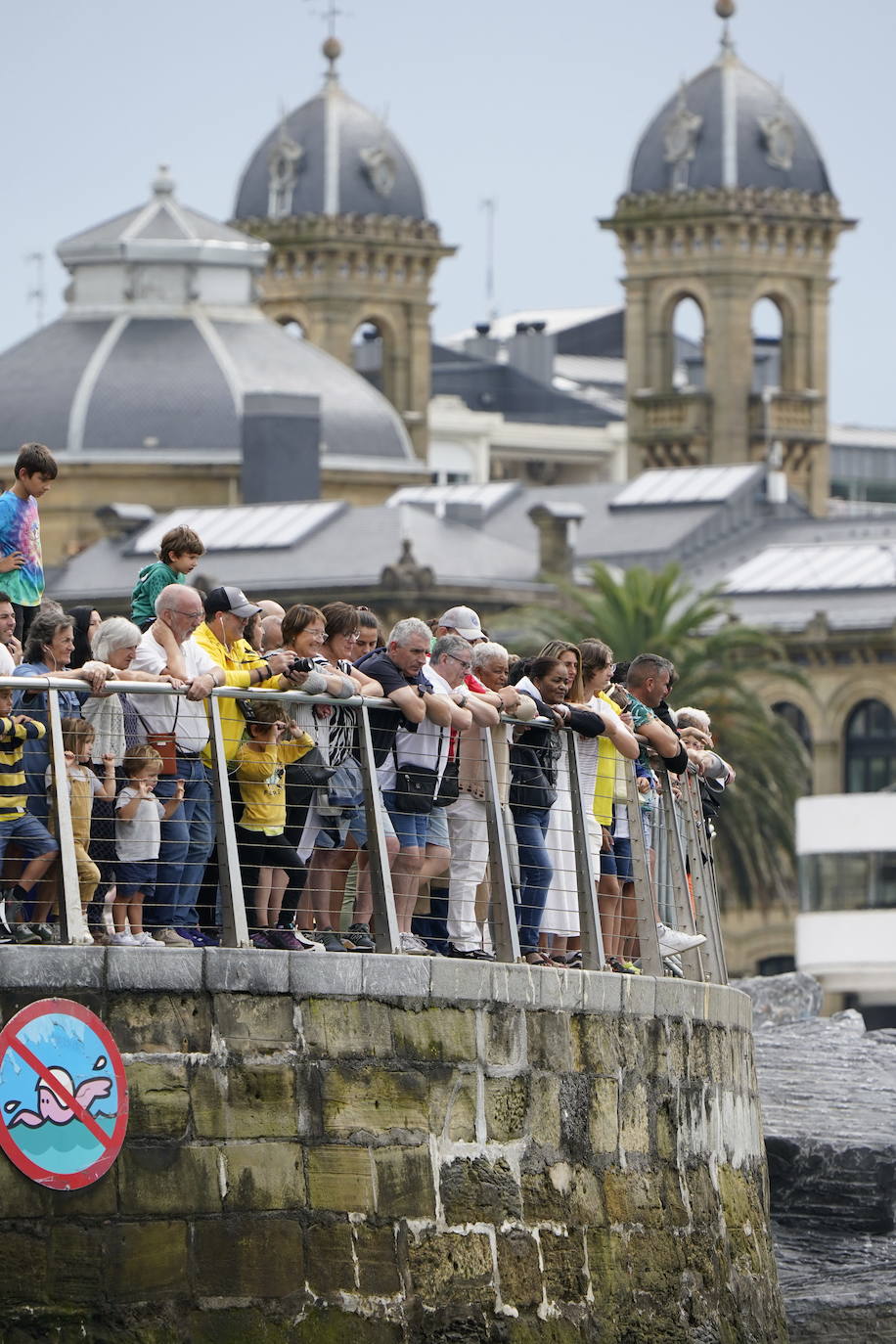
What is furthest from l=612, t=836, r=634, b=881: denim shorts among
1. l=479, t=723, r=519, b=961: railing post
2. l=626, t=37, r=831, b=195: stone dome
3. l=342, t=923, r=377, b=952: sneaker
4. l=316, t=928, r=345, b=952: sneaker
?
l=626, t=37, r=831, b=195: stone dome

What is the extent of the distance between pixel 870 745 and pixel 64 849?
71.0 m

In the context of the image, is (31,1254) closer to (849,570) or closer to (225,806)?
(225,806)

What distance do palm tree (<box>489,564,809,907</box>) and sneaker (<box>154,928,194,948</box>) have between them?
46.4m

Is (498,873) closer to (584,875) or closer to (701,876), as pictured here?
(584,875)

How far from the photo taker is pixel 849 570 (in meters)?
88.5

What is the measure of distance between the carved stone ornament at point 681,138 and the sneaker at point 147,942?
104 meters

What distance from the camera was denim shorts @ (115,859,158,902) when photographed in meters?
17.0

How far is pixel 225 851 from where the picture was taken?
1723 centimetres

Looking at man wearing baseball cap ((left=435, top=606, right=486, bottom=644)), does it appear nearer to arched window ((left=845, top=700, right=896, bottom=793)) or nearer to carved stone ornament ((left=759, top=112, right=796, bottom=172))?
arched window ((left=845, top=700, right=896, bottom=793))

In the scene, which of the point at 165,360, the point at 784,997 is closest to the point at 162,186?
the point at 165,360

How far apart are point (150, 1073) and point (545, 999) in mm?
2216

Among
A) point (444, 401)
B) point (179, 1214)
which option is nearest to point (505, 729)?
point (179, 1214)

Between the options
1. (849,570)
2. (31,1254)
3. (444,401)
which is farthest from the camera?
(444,401)

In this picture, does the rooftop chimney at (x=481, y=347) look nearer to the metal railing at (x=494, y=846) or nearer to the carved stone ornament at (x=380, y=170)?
the carved stone ornament at (x=380, y=170)
